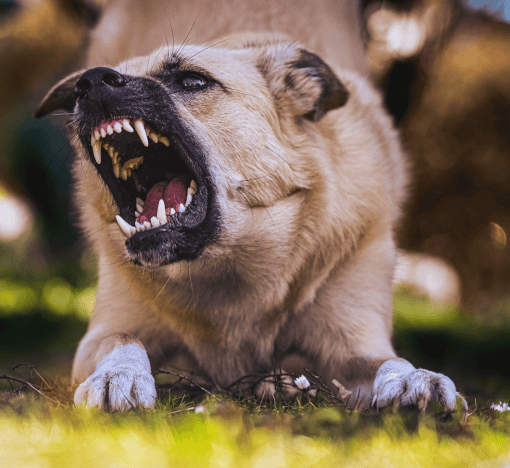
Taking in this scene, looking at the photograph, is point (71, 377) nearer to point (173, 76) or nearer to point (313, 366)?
point (313, 366)

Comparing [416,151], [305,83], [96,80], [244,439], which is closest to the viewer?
[244,439]

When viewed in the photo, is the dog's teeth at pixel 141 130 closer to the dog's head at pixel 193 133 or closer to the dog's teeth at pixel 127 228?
the dog's head at pixel 193 133

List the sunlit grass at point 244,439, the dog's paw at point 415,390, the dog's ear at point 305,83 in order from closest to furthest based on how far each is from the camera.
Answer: the sunlit grass at point 244,439 → the dog's paw at point 415,390 → the dog's ear at point 305,83

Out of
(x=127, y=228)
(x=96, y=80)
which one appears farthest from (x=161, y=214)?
(x=96, y=80)

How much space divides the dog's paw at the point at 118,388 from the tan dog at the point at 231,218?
0.04 feet

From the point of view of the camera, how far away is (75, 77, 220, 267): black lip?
59.5 inches

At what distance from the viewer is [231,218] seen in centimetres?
167

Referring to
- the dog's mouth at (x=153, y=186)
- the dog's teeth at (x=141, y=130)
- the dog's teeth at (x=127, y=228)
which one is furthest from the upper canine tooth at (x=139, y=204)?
the dog's teeth at (x=141, y=130)

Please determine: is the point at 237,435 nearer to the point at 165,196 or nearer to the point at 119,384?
the point at 119,384

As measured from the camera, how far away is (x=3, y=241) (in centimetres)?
349

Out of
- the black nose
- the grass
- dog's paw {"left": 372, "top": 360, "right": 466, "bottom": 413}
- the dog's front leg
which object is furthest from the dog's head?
dog's paw {"left": 372, "top": 360, "right": 466, "bottom": 413}

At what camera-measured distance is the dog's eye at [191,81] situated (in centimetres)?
171

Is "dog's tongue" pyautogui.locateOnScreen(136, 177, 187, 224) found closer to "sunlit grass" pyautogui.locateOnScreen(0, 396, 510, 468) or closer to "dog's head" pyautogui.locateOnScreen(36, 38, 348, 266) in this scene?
"dog's head" pyautogui.locateOnScreen(36, 38, 348, 266)

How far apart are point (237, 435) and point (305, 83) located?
4.58 ft
